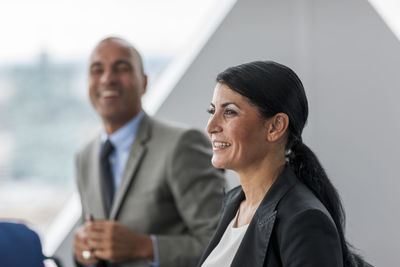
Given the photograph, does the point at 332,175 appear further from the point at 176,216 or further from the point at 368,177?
→ the point at 176,216

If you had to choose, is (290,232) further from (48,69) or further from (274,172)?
(48,69)

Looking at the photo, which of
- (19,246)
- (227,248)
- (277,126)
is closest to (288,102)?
(277,126)

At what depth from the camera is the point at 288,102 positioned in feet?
3.23

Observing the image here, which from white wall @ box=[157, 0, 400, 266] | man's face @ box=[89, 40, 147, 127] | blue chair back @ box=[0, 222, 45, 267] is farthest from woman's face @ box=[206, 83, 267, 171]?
man's face @ box=[89, 40, 147, 127]

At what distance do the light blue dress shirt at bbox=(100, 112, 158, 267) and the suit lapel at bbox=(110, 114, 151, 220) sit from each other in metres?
0.02

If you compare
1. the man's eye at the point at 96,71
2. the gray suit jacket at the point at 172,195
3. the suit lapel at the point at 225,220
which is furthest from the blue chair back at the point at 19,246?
the man's eye at the point at 96,71

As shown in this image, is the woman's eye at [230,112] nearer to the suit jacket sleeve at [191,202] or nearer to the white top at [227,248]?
the white top at [227,248]

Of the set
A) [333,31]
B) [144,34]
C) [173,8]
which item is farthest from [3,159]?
[333,31]

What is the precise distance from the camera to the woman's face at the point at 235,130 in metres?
1.02

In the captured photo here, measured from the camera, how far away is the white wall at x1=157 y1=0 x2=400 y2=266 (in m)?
1.04

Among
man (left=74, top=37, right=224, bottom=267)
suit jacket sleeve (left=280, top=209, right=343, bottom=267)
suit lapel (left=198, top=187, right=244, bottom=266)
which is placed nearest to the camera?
suit jacket sleeve (left=280, top=209, right=343, bottom=267)

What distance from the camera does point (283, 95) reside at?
0.98 meters

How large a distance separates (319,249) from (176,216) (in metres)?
0.98

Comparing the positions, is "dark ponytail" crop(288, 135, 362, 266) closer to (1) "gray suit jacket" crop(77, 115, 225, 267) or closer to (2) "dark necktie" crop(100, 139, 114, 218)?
(1) "gray suit jacket" crop(77, 115, 225, 267)
